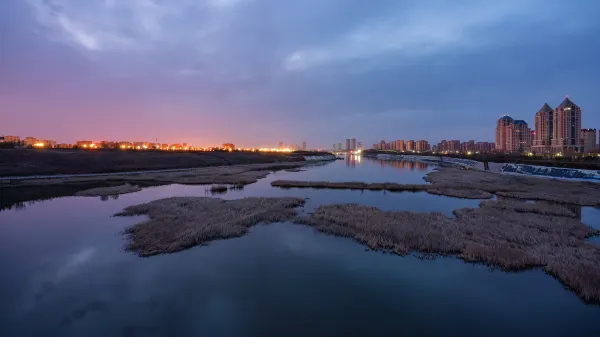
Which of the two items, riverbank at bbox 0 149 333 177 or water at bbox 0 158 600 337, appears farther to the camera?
→ riverbank at bbox 0 149 333 177

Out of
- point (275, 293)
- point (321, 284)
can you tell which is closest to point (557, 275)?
point (321, 284)

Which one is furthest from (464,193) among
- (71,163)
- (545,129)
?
(545,129)

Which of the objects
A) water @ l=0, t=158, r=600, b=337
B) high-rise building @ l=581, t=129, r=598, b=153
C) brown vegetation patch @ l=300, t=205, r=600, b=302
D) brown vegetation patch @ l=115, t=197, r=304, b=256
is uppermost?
high-rise building @ l=581, t=129, r=598, b=153

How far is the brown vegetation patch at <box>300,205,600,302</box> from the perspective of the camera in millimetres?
13203

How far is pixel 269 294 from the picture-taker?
1173cm

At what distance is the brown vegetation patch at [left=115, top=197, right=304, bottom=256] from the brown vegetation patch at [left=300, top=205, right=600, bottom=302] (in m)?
4.49

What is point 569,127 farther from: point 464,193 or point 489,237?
point 489,237

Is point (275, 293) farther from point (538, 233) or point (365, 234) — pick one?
point (538, 233)

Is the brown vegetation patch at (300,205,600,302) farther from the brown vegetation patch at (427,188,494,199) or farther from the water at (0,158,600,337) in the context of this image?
the brown vegetation patch at (427,188,494,199)

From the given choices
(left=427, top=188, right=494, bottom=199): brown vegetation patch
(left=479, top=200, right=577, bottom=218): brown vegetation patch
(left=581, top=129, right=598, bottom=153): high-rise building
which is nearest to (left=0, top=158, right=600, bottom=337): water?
(left=479, top=200, right=577, bottom=218): brown vegetation patch

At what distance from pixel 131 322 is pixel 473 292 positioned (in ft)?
44.4

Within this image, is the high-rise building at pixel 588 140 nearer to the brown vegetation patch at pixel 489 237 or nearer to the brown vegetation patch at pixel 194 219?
the brown vegetation patch at pixel 489 237

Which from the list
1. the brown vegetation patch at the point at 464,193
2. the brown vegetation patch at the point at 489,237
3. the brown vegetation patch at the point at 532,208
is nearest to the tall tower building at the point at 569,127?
the brown vegetation patch at the point at 464,193

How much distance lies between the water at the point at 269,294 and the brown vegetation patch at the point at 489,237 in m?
0.86
